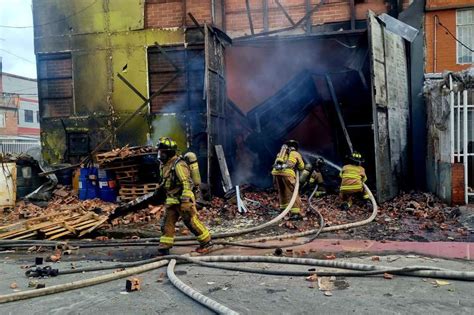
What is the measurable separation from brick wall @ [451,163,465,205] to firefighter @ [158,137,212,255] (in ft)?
17.9

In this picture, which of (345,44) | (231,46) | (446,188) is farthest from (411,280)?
(231,46)

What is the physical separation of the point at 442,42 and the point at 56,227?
33.7 ft

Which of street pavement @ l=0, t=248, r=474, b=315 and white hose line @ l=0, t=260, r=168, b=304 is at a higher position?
white hose line @ l=0, t=260, r=168, b=304

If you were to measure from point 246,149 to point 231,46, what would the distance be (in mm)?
3052

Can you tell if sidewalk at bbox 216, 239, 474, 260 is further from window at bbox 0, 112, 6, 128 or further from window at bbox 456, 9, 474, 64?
window at bbox 0, 112, 6, 128

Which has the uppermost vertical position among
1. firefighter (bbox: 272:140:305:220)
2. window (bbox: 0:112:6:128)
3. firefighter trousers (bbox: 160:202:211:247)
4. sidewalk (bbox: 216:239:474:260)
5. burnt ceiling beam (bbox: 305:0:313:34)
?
burnt ceiling beam (bbox: 305:0:313:34)

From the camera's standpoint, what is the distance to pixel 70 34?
13344 millimetres

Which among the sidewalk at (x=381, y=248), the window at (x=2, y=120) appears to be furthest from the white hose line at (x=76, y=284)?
the window at (x=2, y=120)

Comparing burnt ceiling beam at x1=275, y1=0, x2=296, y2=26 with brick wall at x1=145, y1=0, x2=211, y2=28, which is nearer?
burnt ceiling beam at x1=275, y1=0, x2=296, y2=26

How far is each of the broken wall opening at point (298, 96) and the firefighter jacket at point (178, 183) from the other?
6404 millimetres

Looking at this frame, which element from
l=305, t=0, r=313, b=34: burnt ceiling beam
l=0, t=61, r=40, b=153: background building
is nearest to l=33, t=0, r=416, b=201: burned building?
l=305, t=0, r=313, b=34: burnt ceiling beam

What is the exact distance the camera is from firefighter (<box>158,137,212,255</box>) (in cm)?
646

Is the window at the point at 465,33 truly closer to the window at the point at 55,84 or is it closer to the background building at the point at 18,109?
the window at the point at 55,84

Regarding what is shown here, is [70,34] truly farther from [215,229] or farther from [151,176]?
[215,229]
